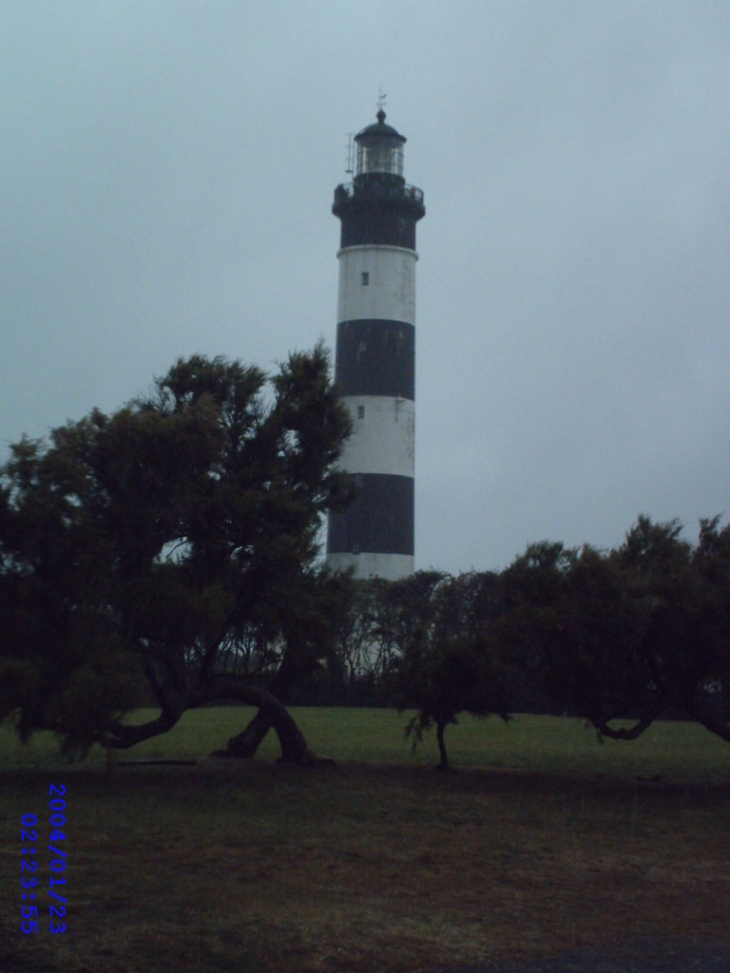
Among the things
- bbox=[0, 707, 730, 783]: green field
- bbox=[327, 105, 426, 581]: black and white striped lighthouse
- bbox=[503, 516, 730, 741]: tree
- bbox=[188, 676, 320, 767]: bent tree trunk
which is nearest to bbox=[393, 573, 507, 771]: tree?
bbox=[503, 516, 730, 741]: tree

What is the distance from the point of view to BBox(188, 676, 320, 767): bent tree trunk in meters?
17.4

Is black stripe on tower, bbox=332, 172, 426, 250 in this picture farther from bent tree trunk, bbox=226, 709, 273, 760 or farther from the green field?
bent tree trunk, bbox=226, 709, 273, 760

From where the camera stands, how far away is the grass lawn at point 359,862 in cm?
788

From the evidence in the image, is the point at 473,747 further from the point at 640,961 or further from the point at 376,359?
the point at 376,359

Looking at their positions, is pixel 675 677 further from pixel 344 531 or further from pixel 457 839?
pixel 344 531

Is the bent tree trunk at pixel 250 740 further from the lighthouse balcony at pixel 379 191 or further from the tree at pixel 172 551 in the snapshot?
the lighthouse balcony at pixel 379 191

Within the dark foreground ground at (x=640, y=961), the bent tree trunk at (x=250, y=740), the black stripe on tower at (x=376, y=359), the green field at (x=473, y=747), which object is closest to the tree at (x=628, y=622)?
the green field at (x=473, y=747)

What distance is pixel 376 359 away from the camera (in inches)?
1425

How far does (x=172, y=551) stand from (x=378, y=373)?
20377 mm

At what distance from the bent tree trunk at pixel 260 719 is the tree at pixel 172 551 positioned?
0.11 feet

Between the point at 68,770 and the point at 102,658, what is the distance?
3.64 metres

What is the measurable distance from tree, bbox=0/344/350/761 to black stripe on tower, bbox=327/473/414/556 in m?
17.2

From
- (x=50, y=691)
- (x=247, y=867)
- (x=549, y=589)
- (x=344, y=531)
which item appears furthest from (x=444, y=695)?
(x=344, y=531)
